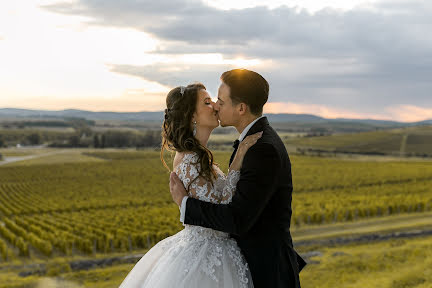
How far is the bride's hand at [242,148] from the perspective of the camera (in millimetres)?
2943

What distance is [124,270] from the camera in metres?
17.7

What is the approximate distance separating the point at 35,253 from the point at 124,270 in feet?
31.1

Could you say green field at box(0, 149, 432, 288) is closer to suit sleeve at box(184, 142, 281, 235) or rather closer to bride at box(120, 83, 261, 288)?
bride at box(120, 83, 261, 288)

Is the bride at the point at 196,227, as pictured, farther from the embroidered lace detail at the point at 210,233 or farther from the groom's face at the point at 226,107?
the groom's face at the point at 226,107

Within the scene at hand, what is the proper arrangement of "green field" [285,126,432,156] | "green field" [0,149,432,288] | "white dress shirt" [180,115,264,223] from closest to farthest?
"white dress shirt" [180,115,264,223]
"green field" [0,149,432,288]
"green field" [285,126,432,156]

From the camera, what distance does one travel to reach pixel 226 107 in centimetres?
304

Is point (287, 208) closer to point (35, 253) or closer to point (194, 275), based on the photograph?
point (194, 275)

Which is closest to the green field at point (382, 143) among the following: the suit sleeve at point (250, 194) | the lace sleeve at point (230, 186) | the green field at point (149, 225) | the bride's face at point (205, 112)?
the green field at point (149, 225)

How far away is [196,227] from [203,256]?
0.68 ft

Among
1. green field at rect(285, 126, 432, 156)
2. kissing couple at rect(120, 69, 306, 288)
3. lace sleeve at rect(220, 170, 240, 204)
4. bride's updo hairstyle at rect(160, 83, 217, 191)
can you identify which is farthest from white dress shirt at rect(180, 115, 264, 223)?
green field at rect(285, 126, 432, 156)

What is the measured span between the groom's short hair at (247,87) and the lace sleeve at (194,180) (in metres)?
0.54

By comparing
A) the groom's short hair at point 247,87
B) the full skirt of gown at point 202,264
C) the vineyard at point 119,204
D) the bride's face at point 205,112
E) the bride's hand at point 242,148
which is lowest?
the vineyard at point 119,204

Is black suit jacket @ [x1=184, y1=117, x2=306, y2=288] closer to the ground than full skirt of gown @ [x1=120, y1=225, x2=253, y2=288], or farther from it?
farther from it

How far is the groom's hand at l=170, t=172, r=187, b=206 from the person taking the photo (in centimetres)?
310
